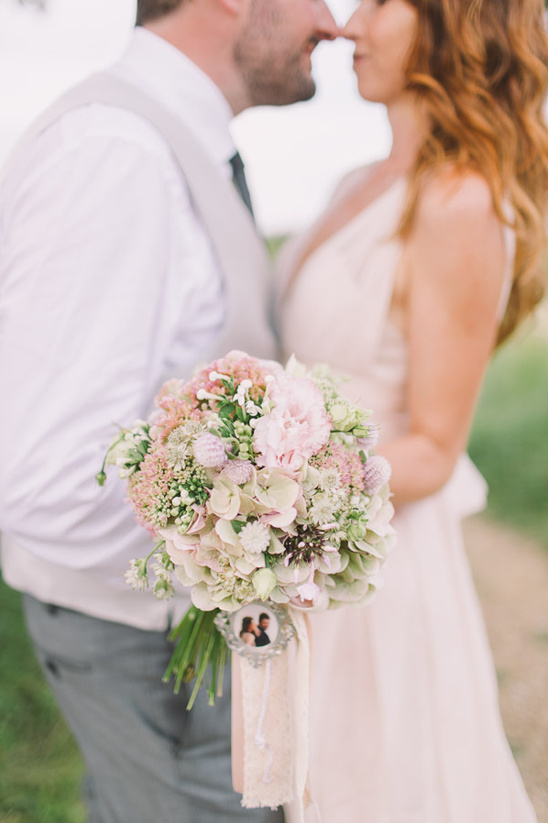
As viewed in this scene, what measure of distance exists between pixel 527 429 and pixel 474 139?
16.7 feet

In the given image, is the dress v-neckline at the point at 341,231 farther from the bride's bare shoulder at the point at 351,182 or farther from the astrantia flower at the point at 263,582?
the astrantia flower at the point at 263,582

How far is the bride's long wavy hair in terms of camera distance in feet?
6.21

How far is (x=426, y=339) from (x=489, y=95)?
27.5 inches

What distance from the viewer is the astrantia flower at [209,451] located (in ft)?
3.75

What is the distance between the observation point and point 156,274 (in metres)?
1.63

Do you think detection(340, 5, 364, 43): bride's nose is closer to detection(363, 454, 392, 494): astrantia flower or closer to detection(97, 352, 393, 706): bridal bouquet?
detection(97, 352, 393, 706): bridal bouquet

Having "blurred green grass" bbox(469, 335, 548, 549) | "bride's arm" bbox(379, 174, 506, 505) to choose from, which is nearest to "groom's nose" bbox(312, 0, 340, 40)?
"bride's arm" bbox(379, 174, 506, 505)

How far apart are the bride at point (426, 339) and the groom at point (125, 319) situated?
0.25 m

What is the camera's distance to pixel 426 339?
6.17 ft

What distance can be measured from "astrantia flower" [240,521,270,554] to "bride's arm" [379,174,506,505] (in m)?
0.71

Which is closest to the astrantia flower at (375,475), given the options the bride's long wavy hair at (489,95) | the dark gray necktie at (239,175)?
the bride's long wavy hair at (489,95)

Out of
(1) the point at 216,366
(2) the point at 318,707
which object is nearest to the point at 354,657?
(2) the point at 318,707

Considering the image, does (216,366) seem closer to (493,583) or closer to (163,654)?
(163,654)

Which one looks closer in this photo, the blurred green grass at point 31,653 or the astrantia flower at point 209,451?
the astrantia flower at point 209,451
